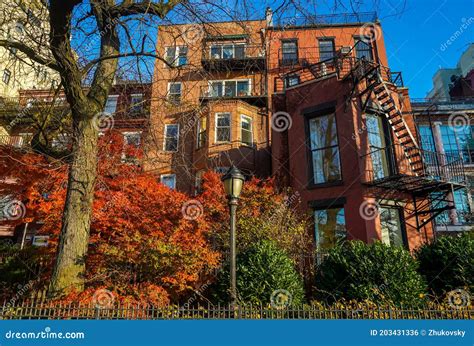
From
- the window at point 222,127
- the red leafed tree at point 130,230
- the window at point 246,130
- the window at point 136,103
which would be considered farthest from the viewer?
the window at point 246,130

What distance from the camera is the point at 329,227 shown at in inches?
536

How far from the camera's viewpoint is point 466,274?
28.6 ft

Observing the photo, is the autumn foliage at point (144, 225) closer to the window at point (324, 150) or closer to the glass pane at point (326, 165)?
the glass pane at point (326, 165)

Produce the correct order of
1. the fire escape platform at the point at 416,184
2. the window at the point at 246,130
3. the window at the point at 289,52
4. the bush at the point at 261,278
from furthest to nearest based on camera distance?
the window at the point at 289,52
the window at the point at 246,130
the fire escape platform at the point at 416,184
the bush at the point at 261,278

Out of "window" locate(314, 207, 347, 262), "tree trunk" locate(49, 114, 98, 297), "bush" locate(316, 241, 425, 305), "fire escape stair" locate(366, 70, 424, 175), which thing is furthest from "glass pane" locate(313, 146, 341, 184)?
"tree trunk" locate(49, 114, 98, 297)

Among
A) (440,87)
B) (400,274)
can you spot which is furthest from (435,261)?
→ (440,87)

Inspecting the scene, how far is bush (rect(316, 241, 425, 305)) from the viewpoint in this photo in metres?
8.34

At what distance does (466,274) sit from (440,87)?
123 feet

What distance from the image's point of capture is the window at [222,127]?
1959 centimetres

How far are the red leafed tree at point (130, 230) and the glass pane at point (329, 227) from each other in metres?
5.08

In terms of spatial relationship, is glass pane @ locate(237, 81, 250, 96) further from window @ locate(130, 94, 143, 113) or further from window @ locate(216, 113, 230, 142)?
window @ locate(130, 94, 143, 113)

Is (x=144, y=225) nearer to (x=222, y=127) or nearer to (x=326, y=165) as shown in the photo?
(x=326, y=165)

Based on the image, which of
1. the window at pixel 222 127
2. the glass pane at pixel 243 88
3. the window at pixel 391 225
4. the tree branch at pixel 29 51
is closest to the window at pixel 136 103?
the tree branch at pixel 29 51

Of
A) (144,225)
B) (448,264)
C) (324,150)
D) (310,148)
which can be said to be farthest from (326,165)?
(144,225)
